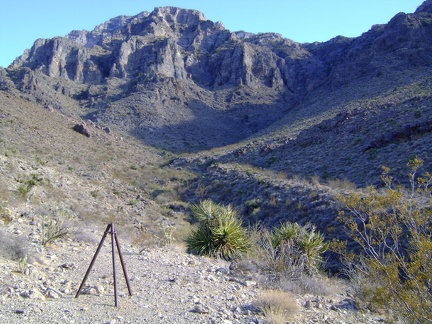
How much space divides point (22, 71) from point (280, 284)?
197 feet

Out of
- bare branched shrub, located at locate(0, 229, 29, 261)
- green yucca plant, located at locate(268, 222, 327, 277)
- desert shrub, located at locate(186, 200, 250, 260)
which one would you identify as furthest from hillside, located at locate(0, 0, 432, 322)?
desert shrub, located at locate(186, 200, 250, 260)

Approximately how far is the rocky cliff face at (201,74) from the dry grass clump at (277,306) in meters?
42.1

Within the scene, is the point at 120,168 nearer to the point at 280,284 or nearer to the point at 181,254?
the point at 181,254

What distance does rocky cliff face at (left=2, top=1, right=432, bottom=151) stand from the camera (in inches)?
2109

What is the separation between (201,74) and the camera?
76750mm

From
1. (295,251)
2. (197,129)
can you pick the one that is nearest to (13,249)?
(295,251)

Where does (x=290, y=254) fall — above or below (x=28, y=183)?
below

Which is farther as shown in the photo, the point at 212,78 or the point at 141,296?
the point at 212,78

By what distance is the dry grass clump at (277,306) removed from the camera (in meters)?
6.03

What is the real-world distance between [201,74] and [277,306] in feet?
239

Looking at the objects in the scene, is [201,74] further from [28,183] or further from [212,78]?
[28,183]

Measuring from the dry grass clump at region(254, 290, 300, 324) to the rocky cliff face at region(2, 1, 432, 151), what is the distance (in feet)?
138

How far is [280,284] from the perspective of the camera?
7.66m

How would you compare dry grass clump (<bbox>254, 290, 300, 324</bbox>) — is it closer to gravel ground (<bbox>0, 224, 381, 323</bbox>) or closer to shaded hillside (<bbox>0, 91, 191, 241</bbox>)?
gravel ground (<bbox>0, 224, 381, 323</bbox>)
